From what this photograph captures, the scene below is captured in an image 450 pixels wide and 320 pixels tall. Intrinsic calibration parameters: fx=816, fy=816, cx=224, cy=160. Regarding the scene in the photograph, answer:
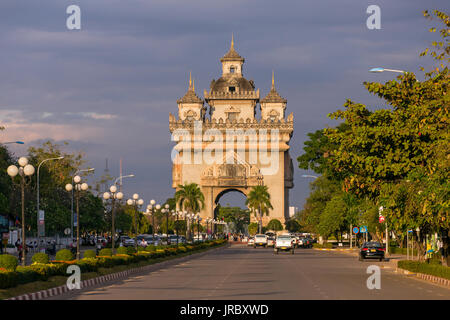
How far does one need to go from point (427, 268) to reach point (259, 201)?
87.4 meters

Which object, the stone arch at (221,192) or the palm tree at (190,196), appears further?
the stone arch at (221,192)

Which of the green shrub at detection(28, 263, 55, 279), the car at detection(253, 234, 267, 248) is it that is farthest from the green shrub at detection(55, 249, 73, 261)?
the car at detection(253, 234, 267, 248)

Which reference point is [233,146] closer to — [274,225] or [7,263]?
[274,225]

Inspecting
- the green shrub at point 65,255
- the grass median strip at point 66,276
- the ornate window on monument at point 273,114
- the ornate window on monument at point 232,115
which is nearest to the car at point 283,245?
the grass median strip at point 66,276

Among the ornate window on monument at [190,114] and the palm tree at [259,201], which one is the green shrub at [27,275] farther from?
the ornate window on monument at [190,114]

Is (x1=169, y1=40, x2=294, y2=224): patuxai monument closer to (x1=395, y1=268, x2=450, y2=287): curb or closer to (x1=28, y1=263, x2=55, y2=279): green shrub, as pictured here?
(x1=395, y1=268, x2=450, y2=287): curb

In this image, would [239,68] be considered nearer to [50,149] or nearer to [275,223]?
[275,223]

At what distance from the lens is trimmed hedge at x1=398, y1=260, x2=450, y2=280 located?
95.0ft

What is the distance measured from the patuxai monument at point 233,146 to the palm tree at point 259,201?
1891mm

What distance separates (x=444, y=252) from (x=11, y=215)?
182 ft

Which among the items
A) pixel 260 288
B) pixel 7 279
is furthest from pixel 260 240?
pixel 7 279

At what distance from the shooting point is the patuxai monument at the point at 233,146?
121000 millimetres
